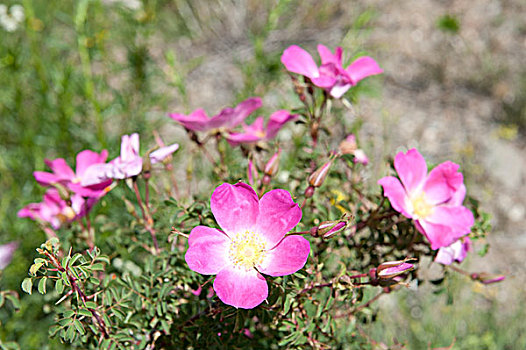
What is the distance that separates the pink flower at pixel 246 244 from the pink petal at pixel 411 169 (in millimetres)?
273

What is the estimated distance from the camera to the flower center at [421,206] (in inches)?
42.4

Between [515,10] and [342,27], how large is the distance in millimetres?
1092

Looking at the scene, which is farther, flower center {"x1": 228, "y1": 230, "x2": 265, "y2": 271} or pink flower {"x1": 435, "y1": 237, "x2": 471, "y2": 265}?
pink flower {"x1": 435, "y1": 237, "x2": 471, "y2": 265}

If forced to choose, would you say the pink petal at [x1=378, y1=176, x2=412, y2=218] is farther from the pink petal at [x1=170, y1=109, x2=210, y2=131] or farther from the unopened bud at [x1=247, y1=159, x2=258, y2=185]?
the pink petal at [x1=170, y1=109, x2=210, y2=131]

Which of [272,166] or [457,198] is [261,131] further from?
[457,198]

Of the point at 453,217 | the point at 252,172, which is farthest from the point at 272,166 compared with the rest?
the point at 453,217

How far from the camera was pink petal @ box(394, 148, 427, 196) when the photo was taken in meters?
1.05

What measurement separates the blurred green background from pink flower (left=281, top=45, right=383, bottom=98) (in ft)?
2.35

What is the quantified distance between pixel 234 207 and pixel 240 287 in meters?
0.15

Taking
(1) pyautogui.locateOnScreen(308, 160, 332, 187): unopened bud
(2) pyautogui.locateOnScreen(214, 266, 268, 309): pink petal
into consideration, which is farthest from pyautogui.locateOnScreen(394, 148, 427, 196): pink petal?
(2) pyautogui.locateOnScreen(214, 266, 268, 309): pink petal

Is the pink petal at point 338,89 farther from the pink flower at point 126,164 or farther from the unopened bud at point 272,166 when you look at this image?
the pink flower at point 126,164

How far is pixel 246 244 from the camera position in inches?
37.7

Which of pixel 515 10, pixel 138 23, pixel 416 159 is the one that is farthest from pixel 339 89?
pixel 515 10

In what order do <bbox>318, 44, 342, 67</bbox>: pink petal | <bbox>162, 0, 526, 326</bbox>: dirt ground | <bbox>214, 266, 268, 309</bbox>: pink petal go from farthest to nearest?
<bbox>162, 0, 526, 326</bbox>: dirt ground, <bbox>318, 44, 342, 67</bbox>: pink petal, <bbox>214, 266, 268, 309</bbox>: pink petal
